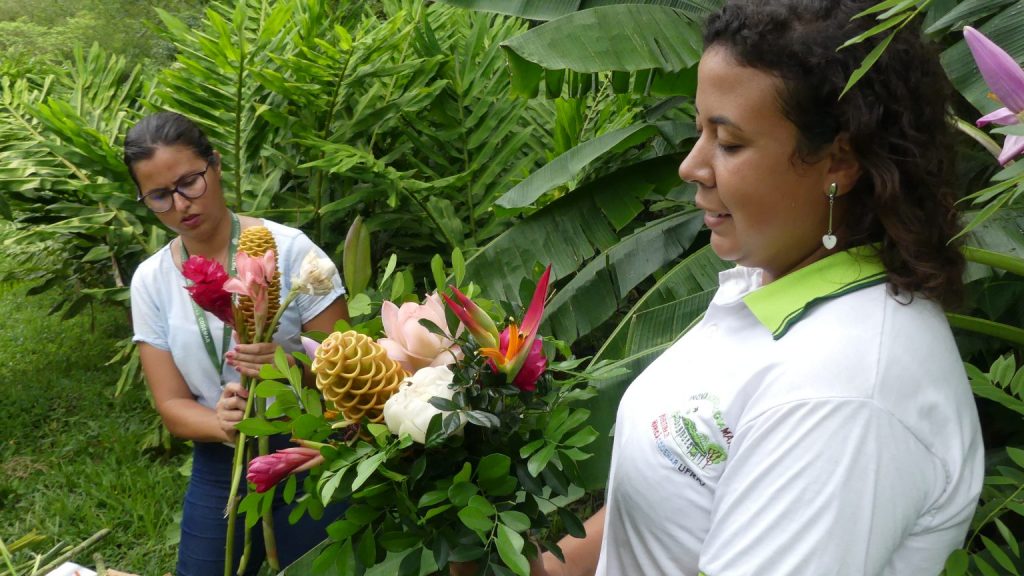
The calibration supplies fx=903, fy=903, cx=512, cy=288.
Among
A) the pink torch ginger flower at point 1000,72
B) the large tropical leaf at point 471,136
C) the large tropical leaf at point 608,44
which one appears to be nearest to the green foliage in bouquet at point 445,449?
the pink torch ginger flower at point 1000,72

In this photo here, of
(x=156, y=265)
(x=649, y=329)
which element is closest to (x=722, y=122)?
(x=649, y=329)

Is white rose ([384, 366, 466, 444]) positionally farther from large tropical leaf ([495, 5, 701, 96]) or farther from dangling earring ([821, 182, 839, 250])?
large tropical leaf ([495, 5, 701, 96])

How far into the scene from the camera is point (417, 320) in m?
1.26

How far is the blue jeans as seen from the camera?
2.29 meters

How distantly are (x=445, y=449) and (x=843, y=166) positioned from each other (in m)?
0.61

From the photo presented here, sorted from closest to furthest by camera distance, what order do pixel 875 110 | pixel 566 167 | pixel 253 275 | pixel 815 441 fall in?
pixel 815 441, pixel 875 110, pixel 253 275, pixel 566 167

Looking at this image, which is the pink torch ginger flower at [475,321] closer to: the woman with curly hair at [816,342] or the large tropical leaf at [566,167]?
the woman with curly hair at [816,342]

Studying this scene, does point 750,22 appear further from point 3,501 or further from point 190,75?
point 3,501

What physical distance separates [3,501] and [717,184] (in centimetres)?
398

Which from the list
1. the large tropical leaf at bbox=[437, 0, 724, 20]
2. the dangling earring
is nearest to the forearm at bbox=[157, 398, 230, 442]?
the large tropical leaf at bbox=[437, 0, 724, 20]

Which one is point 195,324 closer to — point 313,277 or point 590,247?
point 313,277

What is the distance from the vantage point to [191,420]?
227 centimetres

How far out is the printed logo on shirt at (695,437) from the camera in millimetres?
1040

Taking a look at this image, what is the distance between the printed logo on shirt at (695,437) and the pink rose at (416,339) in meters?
0.32
